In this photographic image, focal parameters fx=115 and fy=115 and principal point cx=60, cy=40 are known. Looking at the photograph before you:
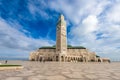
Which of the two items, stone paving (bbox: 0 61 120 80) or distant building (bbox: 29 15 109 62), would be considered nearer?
stone paving (bbox: 0 61 120 80)

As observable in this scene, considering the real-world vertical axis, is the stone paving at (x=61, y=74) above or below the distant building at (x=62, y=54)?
below

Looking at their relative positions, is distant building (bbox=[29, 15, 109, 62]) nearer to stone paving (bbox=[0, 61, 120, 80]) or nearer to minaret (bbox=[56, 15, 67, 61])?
minaret (bbox=[56, 15, 67, 61])

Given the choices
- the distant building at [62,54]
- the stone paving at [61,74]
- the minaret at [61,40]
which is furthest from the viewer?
the distant building at [62,54]

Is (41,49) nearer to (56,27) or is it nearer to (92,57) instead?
(56,27)

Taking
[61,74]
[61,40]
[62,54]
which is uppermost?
[61,40]

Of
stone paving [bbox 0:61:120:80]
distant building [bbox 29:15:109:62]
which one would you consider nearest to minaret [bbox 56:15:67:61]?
distant building [bbox 29:15:109:62]

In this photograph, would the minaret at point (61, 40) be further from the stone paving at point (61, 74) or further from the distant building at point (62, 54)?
the stone paving at point (61, 74)

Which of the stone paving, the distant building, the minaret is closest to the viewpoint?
the stone paving

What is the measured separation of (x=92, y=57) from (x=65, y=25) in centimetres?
3623

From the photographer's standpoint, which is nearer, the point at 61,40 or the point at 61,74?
the point at 61,74

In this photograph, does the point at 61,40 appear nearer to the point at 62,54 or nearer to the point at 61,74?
the point at 62,54

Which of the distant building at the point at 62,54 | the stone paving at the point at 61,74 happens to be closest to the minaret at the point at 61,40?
the distant building at the point at 62,54

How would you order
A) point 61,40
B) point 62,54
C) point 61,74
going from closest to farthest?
point 61,74, point 62,54, point 61,40

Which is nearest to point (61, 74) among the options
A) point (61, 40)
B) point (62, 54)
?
point (62, 54)
